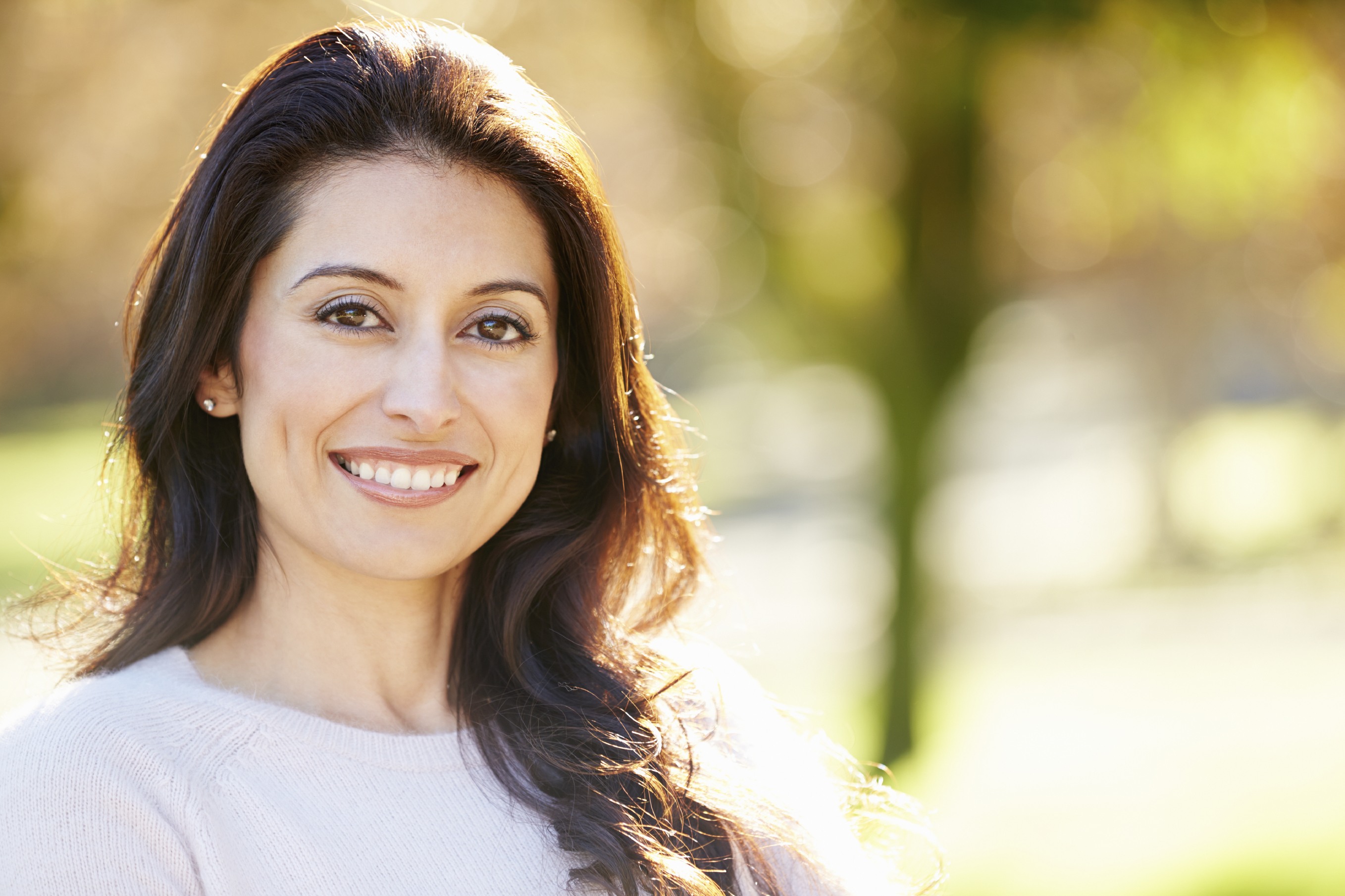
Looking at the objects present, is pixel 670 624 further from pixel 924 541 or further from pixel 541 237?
pixel 924 541

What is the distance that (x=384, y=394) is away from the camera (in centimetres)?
172

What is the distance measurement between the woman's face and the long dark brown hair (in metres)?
0.05

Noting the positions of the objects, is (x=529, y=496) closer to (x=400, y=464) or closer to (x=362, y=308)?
(x=400, y=464)

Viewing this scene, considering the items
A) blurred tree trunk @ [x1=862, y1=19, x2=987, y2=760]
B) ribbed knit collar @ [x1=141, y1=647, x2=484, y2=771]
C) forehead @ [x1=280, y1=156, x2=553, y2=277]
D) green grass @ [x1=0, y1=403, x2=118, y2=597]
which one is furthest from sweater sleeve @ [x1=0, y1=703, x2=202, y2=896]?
green grass @ [x1=0, y1=403, x2=118, y2=597]

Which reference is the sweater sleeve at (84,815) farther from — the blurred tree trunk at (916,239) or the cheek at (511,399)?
the blurred tree trunk at (916,239)

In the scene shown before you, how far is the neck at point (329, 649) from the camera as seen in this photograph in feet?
5.99

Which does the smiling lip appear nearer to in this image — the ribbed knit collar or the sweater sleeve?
the ribbed knit collar

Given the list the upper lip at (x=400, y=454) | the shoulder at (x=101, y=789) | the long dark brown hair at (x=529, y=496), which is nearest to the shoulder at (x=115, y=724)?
the shoulder at (x=101, y=789)

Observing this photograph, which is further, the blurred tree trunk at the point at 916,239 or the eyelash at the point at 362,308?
the blurred tree trunk at the point at 916,239

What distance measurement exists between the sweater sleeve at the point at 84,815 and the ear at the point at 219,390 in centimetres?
48

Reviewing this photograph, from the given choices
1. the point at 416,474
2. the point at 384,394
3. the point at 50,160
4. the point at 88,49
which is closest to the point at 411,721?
the point at 416,474

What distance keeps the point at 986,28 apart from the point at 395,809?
3.94 metres

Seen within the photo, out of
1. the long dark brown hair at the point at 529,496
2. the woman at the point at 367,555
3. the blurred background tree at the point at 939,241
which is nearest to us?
the woman at the point at 367,555

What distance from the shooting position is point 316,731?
1.74 metres
